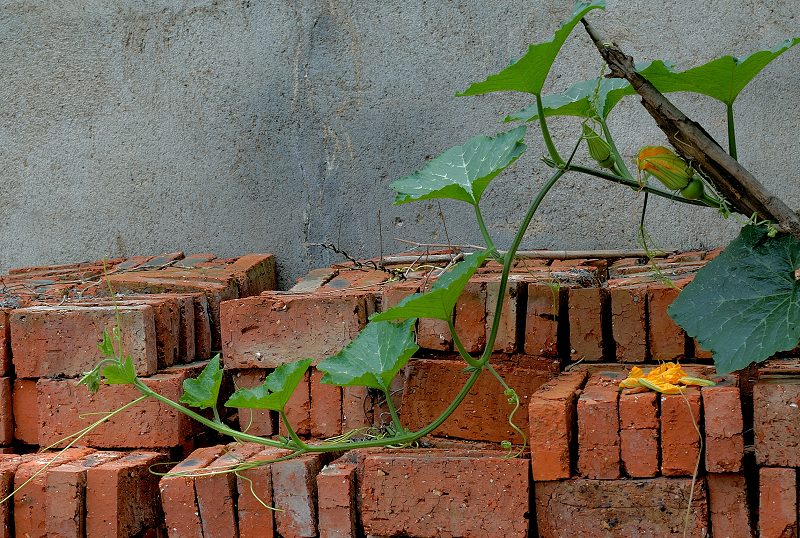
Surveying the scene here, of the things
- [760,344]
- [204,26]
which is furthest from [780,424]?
[204,26]

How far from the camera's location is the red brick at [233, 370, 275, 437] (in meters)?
2.75

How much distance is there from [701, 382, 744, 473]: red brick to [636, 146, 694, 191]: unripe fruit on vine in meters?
0.50

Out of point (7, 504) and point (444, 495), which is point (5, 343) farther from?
point (444, 495)

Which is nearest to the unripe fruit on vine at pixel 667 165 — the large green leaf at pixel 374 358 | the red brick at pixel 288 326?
the large green leaf at pixel 374 358

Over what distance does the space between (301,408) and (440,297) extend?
851 mm

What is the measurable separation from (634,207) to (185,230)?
193 cm

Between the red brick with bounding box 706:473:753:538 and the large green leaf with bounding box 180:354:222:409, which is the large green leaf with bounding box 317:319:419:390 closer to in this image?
the large green leaf with bounding box 180:354:222:409

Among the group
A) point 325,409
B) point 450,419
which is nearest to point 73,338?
point 325,409

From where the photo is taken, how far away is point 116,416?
9.06 feet

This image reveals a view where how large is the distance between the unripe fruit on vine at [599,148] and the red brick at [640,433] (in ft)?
1.83

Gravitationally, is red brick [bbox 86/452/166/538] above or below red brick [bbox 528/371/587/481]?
below

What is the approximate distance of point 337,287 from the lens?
10.1 feet

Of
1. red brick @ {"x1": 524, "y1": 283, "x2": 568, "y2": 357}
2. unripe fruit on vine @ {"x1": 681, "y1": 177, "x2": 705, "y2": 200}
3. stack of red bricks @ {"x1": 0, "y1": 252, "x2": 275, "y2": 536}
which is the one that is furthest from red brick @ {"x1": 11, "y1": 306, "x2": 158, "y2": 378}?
unripe fruit on vine @ {"x1": 681, "y1": 177, "x2": 705, "y2": 200}

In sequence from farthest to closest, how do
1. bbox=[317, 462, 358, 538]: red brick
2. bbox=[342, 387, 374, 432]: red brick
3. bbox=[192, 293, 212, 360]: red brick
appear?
1. bbox=[192, 293, 212, 360]: red brick
2. bbox=[342, 387, 374, 432]: red brick
3. bbox=[317, 462, 358, 538]: red brick
